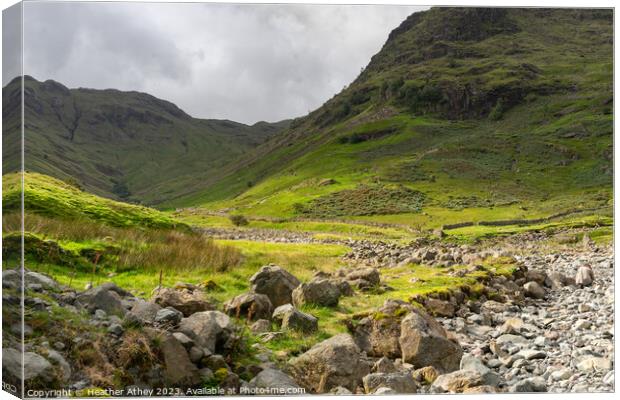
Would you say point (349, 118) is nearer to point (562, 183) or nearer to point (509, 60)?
point (509, 60)

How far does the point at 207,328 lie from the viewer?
798 cm

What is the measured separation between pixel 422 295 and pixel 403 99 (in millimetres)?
130494

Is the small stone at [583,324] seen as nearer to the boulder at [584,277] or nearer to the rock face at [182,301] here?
the boulder at [584,277]

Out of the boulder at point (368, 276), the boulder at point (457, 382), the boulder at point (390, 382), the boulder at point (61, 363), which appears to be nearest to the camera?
the boulder at point (61, 363)

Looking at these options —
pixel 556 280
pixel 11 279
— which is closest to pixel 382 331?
pixel 11 279

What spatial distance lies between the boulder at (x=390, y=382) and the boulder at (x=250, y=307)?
2.45m

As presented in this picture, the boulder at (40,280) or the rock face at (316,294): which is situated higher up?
the boulder at (40,280)

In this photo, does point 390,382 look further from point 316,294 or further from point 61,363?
point 61,363

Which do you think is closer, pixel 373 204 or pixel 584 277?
pixel 584 277

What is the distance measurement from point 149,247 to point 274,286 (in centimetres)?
346

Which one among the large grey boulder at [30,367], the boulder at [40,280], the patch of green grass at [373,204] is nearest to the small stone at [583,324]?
the large grey boulder at [30,367]

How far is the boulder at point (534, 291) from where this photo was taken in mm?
14148

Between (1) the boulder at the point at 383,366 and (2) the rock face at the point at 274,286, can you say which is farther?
(2) the rock face at the point at 274,286

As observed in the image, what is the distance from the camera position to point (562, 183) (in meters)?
19.7
